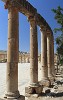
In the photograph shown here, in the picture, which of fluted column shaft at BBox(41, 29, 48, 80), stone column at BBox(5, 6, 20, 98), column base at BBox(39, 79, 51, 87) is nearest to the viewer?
stone column at BBox(5, 6, 20, 98)

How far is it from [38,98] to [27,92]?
3.92 feet

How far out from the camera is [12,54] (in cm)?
1209

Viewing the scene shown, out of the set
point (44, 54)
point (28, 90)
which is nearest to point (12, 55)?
point (28, 90)

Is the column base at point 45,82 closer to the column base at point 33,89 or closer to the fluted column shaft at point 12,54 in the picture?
the column base at point 33,89

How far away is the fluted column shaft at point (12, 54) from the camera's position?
39.0 feet

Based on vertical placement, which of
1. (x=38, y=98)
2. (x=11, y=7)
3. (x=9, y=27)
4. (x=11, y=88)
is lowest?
(x=38, y=98)

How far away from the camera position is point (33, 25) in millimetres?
16734

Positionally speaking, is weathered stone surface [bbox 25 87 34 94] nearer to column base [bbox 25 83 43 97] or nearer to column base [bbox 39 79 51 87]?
column base [bbox 25 83 43 97]

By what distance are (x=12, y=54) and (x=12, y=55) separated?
0.19ft

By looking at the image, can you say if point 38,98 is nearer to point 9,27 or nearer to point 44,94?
point 44,94

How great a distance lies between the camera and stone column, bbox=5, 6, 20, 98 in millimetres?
11883

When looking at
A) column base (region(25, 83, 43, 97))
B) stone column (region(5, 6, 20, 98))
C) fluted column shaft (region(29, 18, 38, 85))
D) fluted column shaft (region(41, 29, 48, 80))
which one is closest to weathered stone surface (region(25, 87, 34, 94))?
column base (region(25, 83, 43, 97))

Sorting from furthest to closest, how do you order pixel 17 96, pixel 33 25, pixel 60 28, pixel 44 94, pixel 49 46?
1. pixel 49 46
2. pixel 60 28
3. pixel 33 25
4. pixel 44 94
5. pixel 17 96

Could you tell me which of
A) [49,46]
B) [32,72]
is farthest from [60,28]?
[32,72]
